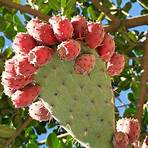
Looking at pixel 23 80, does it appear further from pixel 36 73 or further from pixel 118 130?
pixel 118 130

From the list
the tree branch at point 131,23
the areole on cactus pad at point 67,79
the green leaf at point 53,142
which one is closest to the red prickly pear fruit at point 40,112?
the areole on cactus pad at point 67,79

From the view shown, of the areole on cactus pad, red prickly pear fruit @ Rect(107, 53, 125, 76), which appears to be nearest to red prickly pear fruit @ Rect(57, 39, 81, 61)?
the areole on cactus pad

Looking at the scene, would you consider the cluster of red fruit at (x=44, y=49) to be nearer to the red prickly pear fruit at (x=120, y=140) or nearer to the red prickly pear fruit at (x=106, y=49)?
the red prickly pear fruit at (x=106, y=49)

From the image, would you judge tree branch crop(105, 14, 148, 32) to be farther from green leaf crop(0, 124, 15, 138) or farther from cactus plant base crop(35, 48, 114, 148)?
cactus plant base crop(35, 48, 114, 148)

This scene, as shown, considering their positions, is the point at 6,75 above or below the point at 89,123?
above

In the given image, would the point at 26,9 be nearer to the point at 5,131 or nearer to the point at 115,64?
the point at 5,131

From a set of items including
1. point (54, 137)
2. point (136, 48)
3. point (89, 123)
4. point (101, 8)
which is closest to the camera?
point (89, 123)

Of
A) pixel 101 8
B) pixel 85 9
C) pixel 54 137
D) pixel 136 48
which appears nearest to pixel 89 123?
pixel 54 137
